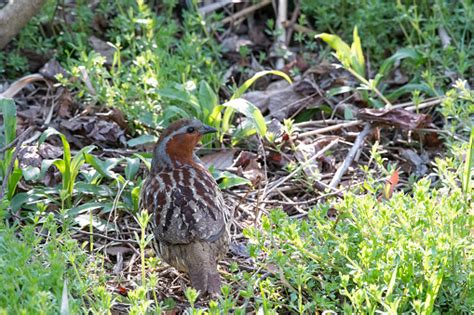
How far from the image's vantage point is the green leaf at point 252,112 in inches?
260

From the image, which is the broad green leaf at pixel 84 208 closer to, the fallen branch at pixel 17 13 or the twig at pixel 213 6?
the fallen branch at pixel 17 13

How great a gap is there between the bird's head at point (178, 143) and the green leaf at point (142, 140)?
0.50 meters

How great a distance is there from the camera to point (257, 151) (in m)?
7.09

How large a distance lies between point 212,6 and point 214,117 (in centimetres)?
220

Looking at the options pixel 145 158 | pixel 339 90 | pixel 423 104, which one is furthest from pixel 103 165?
pixel 423 104

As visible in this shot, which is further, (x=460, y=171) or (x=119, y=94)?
(x=119, y=94)

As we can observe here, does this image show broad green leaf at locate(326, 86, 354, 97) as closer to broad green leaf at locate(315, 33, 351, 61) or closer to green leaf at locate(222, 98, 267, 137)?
Answer: broad green leaf at locate(315, 33, 351, 61)

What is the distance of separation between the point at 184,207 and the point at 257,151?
1750 mm

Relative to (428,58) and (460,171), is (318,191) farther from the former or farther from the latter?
(428,58)

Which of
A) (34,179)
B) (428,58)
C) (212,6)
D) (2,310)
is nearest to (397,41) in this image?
(428,58)

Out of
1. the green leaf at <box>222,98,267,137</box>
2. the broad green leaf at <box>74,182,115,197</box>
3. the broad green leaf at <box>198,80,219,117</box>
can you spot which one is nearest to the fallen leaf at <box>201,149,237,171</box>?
the broad green leaf at <box>198,80,219,117</box>

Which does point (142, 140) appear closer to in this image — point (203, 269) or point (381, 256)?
point (203, 269)

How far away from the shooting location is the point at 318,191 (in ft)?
21.7

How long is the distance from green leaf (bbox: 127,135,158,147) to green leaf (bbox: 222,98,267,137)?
62cm
